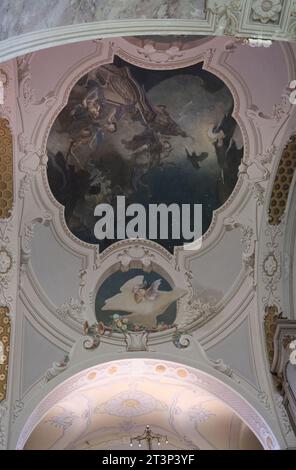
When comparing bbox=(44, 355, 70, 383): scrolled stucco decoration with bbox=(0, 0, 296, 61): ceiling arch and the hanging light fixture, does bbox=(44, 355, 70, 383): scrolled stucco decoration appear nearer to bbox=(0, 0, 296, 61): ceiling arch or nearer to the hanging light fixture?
the hanging light fixture

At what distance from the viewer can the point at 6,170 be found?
12.8 meters

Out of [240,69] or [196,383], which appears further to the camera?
[196,383]

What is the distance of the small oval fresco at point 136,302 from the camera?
13.9m

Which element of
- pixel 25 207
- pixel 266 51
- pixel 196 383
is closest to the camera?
pixel 266 51

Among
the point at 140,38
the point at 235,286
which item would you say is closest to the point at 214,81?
the point at 140,38

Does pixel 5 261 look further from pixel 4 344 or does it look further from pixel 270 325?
pixel 270 325

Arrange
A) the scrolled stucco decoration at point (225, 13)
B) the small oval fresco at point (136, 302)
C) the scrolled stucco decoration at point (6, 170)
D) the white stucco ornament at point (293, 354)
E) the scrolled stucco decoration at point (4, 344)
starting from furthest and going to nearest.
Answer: the small oval fresco at point (136, 302) → the scrolled stucco decoration at point (4, 344) → the white stucco ornament at point (293, 354) → the scrolled stucco decoration at point (6, 170) → the scrolled stucco decoration at point (225, 13)

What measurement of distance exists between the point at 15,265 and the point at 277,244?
4054mm

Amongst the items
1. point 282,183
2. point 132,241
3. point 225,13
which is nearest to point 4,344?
point 132,241

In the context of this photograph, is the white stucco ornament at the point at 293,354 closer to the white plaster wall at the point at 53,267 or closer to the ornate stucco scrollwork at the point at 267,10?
the white plaster wall at the point at 53,267

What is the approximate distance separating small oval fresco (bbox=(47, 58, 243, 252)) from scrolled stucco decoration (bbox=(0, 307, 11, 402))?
168 centimetres

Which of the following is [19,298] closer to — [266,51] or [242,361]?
[242,361]

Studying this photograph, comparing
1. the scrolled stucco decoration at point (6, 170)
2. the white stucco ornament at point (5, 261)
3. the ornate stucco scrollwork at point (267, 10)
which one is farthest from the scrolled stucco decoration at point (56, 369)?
the ornate stucco scrollwork at point (267, 10)

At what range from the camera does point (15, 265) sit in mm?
13297
